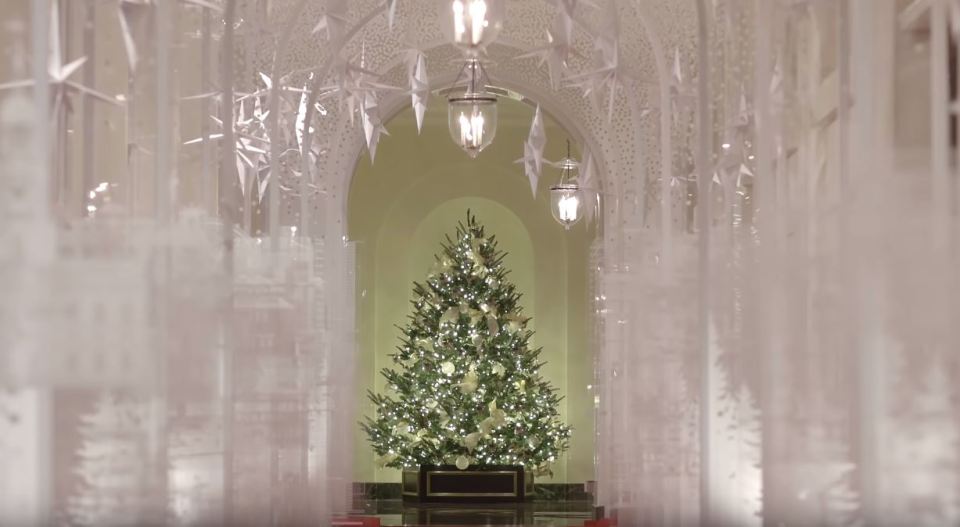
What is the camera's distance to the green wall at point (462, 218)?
746 inches

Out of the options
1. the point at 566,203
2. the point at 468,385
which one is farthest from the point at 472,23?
the point at 468,385

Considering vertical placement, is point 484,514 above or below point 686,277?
below

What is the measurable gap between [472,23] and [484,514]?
10.9 metres

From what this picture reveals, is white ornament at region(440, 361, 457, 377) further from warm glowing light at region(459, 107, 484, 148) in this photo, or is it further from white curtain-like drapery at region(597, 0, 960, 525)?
white curtain-like drapery at region(597, 0, 960, 525)

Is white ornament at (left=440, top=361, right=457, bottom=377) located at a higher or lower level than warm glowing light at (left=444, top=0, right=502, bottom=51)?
lower

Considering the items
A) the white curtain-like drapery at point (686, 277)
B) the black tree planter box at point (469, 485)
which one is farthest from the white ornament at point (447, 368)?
the white curtain-like drapery at point (686, 277)

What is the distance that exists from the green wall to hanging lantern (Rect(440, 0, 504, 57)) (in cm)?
1302

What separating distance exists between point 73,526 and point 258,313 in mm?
3166

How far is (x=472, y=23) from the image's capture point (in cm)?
575

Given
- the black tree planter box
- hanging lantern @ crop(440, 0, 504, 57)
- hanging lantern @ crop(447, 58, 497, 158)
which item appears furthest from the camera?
the black tree planter box

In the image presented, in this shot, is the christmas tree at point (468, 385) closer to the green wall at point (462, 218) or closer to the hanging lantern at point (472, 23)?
the green wall at point (462, 218)

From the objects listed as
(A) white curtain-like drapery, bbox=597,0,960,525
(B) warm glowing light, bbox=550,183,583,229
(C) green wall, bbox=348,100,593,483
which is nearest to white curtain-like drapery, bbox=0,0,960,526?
(A) white curtain-like drapery, bbox=597,0,960,525

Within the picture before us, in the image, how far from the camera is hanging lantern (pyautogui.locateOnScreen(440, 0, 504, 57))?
5.72 meters

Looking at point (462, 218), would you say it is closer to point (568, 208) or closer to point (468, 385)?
point (468, 385)
